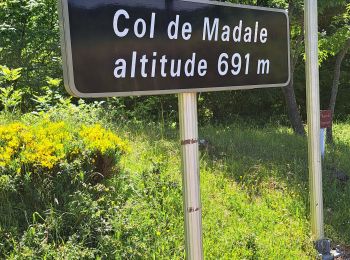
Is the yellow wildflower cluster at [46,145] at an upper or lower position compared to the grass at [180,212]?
upper

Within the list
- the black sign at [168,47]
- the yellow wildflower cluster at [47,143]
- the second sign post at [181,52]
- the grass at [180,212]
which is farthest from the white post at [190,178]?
the yellow wildflower cluster at [47,143]

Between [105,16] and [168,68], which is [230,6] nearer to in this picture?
[168,68]

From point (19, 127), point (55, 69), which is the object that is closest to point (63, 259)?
point (19, 127)

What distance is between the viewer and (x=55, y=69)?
9.37m

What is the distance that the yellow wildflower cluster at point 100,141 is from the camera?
3.76 m

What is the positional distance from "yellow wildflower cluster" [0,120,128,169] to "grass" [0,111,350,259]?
0.29m

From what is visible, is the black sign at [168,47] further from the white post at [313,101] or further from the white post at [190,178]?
the white post at [313,101]

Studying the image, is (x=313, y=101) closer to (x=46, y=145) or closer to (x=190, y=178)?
(x=190, y=178)

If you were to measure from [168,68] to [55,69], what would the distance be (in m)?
7.68

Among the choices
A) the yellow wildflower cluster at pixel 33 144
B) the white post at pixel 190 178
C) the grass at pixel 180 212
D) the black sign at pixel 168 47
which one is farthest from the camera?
the yellow wildflower cluster at pixel 33 144

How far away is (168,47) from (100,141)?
187 cm

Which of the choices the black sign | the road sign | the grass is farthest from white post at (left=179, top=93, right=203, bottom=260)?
the road sign

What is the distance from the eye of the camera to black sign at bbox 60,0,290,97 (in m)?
1.80

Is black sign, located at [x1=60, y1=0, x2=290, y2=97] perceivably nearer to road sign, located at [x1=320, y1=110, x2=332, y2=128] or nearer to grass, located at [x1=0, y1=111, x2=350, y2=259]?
grass, located at [x1=0, y1=111, x2=350, y2=259]
